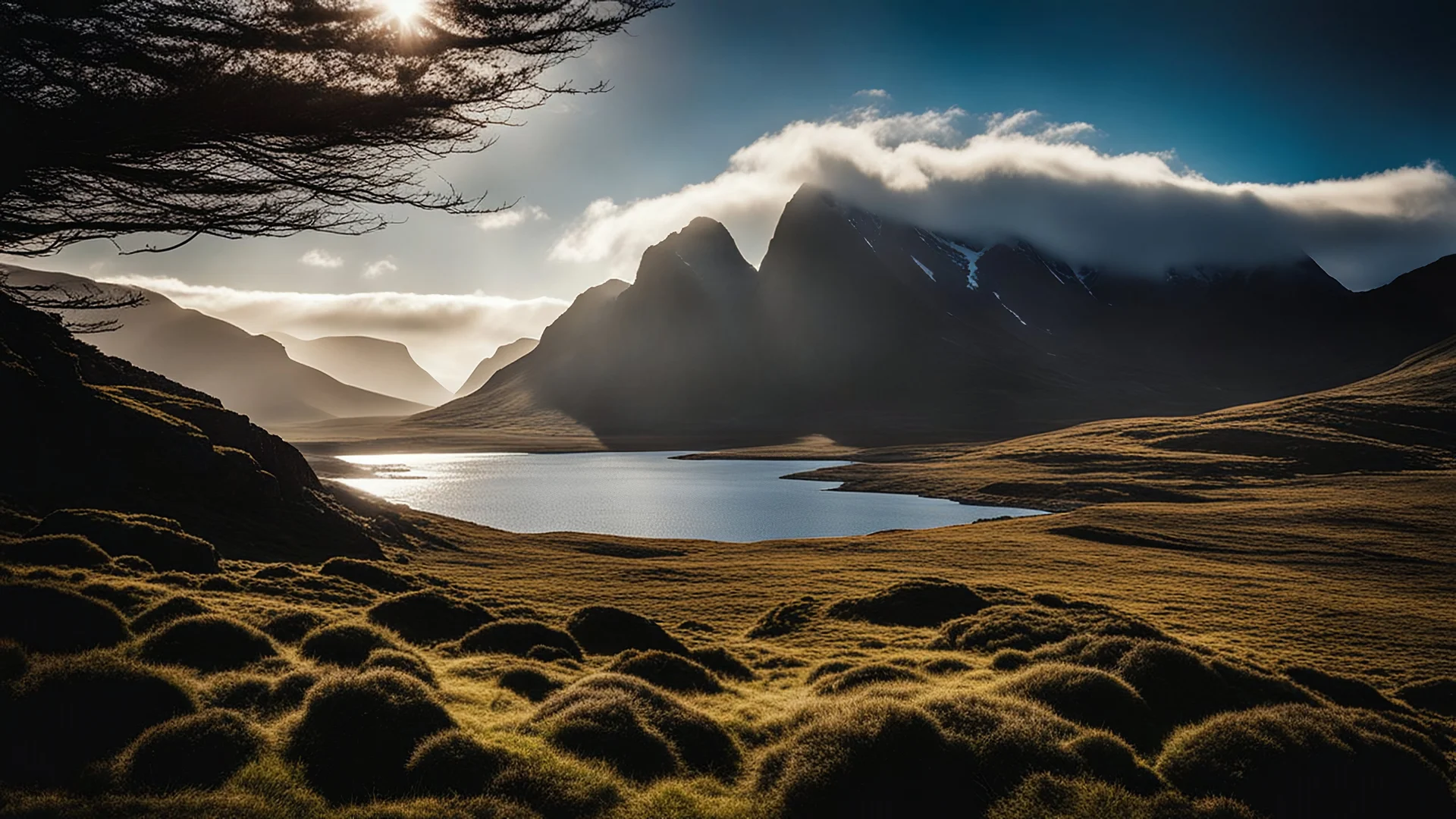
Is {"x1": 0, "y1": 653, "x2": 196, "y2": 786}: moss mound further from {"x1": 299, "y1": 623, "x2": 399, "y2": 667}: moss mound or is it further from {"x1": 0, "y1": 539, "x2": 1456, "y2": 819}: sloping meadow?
{"x1": 299, "y1": 623, "x2": 399, "y2": 667}: moss mound

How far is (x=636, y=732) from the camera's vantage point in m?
15.9

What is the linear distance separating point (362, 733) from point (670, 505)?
372 ft

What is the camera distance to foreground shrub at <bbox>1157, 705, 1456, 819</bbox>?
15.3 m

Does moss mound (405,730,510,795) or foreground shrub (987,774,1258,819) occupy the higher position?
moss mound (405,730,510,795)

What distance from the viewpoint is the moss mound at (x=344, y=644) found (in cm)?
1936

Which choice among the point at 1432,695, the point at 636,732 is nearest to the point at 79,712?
the point at 636,732

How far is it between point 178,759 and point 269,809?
2186 mm

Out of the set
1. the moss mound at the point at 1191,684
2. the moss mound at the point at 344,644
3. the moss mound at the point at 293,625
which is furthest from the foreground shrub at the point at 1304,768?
the moss mound at the point at 293,625

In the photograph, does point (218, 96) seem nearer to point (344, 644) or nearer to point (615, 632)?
point (344, 644)

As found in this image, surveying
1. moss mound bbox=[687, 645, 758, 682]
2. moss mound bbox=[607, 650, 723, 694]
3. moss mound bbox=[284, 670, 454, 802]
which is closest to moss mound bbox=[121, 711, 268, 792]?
moss mound bbox=[284, 670, 454, 802]

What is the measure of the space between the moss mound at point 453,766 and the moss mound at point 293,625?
9.59 metres

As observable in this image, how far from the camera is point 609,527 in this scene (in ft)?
338

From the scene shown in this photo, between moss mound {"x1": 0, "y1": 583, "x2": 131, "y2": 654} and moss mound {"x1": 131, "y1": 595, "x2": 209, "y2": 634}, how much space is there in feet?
2.89

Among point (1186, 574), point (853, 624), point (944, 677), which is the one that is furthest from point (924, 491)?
point (944, 677)
